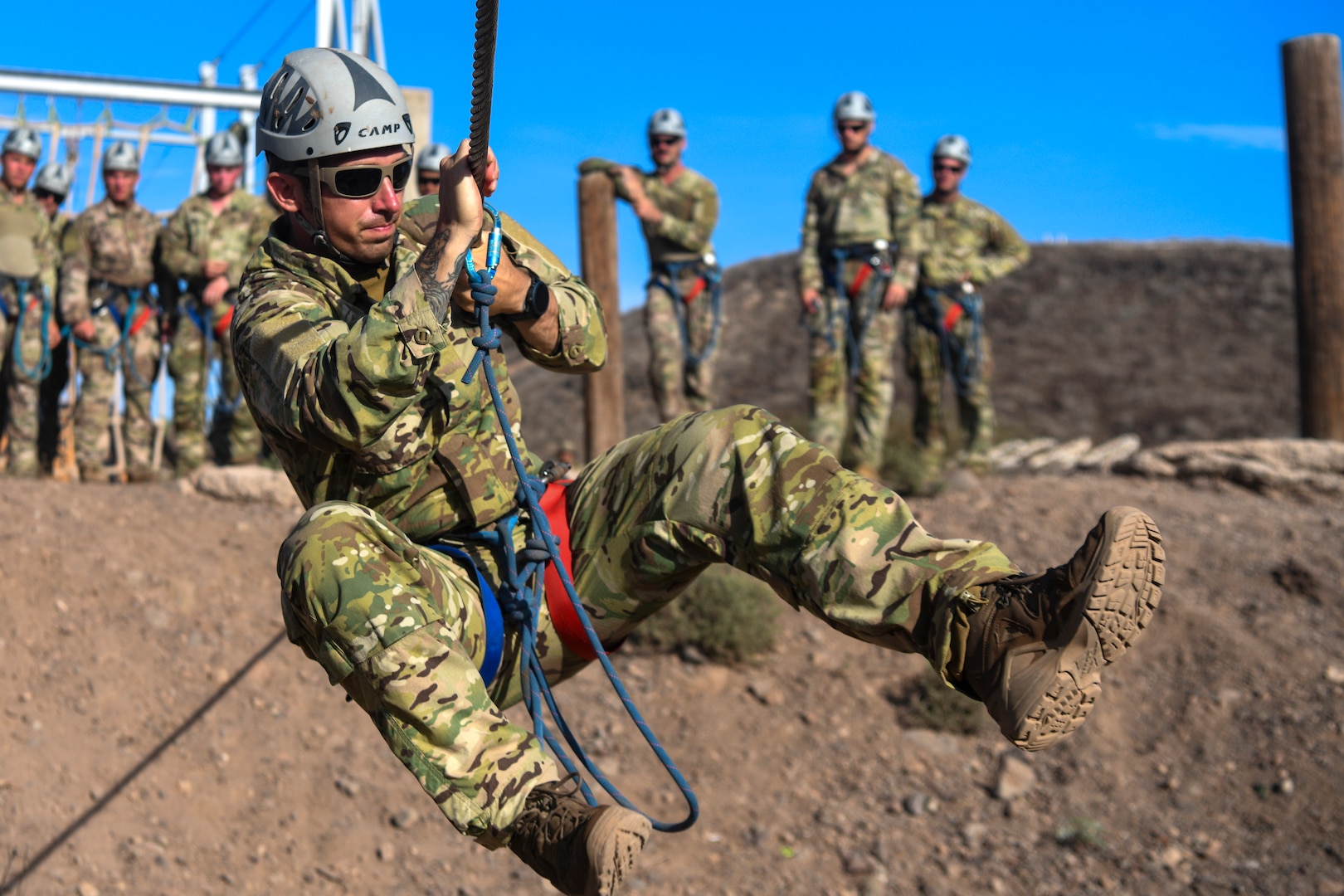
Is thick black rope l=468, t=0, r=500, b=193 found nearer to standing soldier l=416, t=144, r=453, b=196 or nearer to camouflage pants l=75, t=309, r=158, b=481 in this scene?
standing soldier l=416, t=144, r=453, b=196

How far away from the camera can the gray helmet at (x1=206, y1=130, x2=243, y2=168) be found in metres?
9.46

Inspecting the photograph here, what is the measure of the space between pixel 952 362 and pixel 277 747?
18.3 feet

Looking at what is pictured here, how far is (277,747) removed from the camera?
6977 mm

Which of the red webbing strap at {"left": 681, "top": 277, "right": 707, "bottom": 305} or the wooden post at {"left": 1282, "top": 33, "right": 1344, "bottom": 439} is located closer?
the red webbing strap at {"left": 681, "top": 277, "right": 707, "bottom": 305}

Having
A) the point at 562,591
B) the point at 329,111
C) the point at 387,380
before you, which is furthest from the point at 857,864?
the point at 329,111

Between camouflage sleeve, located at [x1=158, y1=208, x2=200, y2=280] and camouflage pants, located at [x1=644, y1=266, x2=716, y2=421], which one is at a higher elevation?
camouflage sleeve, located at [x1=158, y1=208, x2=200, y2=280]

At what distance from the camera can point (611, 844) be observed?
2.62 metres

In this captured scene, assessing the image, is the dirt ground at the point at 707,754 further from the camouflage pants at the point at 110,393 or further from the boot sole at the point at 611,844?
the boot sole at the point at 611,844

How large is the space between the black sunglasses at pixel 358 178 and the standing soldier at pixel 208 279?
623cm

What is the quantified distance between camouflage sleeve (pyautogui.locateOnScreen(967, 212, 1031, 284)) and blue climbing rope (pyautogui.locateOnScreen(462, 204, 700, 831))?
23.6 feet

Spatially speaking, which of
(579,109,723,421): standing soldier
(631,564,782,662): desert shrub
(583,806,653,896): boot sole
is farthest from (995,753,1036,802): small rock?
(583,806,653,896): boot sole

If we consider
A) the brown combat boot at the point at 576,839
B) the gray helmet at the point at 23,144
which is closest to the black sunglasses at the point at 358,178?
the brown combat boot at the point at 576,839

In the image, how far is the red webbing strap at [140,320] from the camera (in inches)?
377

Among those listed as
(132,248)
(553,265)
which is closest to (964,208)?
(132,248)
